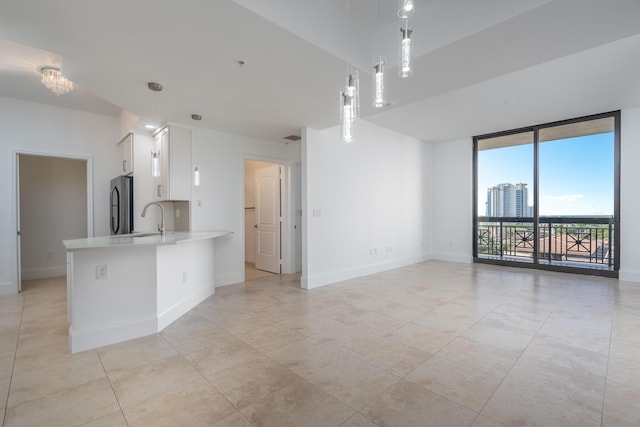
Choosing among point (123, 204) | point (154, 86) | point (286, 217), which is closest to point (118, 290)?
point (154, 86)

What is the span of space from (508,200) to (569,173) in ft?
3.71

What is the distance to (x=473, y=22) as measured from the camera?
2186 millimetres

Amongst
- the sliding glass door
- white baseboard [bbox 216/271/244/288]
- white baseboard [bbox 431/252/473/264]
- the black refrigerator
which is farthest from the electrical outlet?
the sliding glass door

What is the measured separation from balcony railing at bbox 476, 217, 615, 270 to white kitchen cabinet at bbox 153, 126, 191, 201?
625cm

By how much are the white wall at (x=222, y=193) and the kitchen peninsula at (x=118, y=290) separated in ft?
4.83

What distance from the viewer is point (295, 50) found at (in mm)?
2410

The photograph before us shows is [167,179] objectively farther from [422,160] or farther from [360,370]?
[422,160]

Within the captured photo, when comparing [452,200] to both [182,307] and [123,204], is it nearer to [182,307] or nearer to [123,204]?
[182,307]

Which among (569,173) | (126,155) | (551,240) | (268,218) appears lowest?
(551,240)

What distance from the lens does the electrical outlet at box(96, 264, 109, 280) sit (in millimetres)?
2629

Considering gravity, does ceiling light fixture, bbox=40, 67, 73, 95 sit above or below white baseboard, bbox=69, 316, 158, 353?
above

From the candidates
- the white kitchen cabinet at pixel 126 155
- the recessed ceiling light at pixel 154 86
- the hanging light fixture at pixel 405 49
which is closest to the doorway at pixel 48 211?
the white kitchen cabinet at pixel 126 155

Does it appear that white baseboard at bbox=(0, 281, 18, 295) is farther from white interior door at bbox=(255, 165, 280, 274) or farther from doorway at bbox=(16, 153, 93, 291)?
white interior door at bbox=(255, 165, 280, 274)

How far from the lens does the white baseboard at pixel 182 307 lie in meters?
3.00
